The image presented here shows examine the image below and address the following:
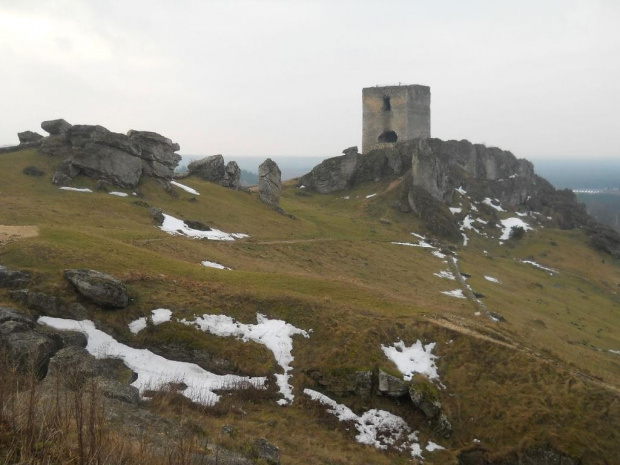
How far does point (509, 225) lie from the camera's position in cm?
9294

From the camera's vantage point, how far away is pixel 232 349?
23.5 m

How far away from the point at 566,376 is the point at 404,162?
243 ft

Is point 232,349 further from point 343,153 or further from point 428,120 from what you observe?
point 428,120

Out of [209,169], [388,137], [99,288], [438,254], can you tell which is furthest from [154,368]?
[388,137]

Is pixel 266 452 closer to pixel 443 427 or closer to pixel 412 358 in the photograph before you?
pixel 443 427

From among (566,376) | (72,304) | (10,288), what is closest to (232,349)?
(72,304)

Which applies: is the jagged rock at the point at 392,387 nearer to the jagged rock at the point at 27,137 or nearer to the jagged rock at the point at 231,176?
the jagged rock at the point at 231,176

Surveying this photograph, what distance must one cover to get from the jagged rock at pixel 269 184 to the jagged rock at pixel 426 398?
169ft

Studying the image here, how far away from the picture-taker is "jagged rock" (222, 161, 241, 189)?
7647 centimetres

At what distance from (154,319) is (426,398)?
1418 cm

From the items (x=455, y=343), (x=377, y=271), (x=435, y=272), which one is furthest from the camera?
(x=435, y=272)

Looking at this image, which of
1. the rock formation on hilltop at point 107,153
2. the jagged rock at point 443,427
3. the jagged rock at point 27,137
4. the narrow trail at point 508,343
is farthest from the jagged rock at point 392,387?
the jagged rock at point 27,137

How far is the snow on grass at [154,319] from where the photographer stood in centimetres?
2367

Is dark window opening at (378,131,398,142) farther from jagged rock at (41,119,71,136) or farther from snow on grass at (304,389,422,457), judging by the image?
snow on grass at (304,389,422,457)
